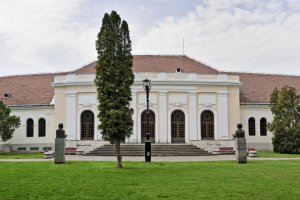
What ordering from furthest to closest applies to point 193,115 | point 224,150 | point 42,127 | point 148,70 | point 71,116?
point 42,127
point 148,70
point 71,116
point 193,115
point 224,150

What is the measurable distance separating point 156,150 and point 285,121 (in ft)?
39.9

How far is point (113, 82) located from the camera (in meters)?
18.8

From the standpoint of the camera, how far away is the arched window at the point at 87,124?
36594mm

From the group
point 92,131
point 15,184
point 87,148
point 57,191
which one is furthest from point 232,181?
point 92,131

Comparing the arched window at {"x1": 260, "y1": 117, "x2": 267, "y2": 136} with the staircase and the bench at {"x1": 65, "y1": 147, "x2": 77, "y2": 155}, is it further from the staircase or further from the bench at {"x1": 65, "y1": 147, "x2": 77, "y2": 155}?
the bench at {"x1": 65, "y1": 147, "x2": 77, "y2": 155}

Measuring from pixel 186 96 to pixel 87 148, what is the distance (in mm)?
10858

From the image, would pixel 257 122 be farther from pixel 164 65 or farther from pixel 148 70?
pixel 148 70

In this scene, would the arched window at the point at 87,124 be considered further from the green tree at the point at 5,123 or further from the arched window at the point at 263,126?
the arched window at the point at 263,126

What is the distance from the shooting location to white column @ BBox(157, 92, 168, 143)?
36041 millimetres

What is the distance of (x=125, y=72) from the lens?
62.2ft

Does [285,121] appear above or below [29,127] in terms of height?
above

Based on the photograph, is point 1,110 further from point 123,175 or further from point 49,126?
point 123,175

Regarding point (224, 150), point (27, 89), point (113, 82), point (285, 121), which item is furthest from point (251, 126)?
point (113, 82)

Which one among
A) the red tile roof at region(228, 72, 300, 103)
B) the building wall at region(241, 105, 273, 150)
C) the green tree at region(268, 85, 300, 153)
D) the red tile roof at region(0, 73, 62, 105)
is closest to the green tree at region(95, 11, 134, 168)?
the green tree at region(268, 85, 300, 153)
